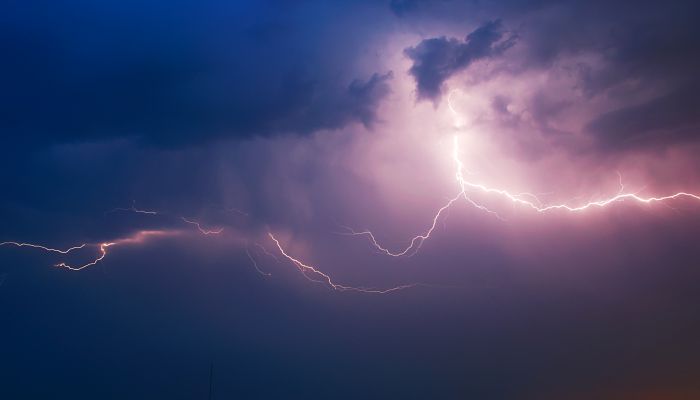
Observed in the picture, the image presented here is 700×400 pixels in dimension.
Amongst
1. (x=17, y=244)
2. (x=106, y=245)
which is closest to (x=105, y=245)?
(x=106, y=245)

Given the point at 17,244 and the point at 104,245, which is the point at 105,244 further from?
the point at 17,244

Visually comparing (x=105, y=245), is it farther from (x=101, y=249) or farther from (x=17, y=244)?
(x=17, y=244)

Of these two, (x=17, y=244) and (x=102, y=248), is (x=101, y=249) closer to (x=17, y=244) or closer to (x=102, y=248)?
(x=102, y=248)

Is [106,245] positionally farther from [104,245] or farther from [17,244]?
[17,244]

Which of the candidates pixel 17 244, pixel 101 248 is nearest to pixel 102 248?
pixel 101 248

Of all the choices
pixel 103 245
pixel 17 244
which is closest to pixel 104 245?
pixel 103 245

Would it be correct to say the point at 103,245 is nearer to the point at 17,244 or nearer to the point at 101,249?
the point at 101,249
